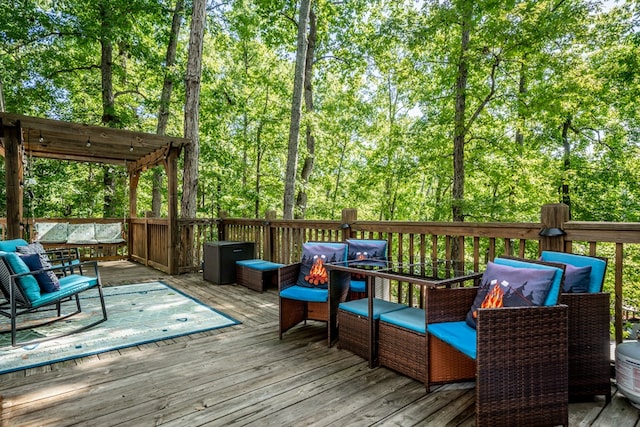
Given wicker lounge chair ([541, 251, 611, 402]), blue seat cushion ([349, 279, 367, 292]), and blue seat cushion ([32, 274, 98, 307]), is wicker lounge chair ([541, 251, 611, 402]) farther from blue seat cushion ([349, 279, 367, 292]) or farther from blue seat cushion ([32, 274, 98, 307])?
blue seat cushion ([32, 274, 98, 307])

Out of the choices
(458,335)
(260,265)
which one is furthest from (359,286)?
(260,265)

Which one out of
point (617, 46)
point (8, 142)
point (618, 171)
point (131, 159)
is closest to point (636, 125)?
point (618, 171)

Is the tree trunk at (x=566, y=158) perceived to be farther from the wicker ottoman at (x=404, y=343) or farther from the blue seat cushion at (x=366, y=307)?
the wicker ottoman at (x=404, y=343)

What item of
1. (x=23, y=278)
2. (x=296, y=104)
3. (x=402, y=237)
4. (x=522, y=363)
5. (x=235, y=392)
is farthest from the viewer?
(x=296, y=104)

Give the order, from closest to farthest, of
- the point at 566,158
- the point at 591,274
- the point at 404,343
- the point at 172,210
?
1. the point at 591,274
2. the point at 404,343
3. the point at 172,210
4. the point at 566,158

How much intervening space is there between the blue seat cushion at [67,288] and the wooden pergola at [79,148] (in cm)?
264

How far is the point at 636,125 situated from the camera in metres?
9.23

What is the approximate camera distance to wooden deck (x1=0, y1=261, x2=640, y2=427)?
1.92m

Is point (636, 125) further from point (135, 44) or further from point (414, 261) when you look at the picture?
point (135, 44)

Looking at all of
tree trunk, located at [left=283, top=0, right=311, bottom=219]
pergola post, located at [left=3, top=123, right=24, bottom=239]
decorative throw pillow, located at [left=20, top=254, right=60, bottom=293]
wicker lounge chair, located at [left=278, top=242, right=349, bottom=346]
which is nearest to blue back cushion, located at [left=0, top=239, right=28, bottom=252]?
decorative throw pillow, located at [left=20, top=254, right=60, bottom=293]

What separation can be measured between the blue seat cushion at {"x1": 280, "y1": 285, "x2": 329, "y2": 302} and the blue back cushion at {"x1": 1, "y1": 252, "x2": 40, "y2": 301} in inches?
87.9

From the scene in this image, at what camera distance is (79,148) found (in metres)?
6.90

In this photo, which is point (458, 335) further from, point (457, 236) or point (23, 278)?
point (23, 278)

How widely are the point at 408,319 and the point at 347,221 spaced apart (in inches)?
75.9
